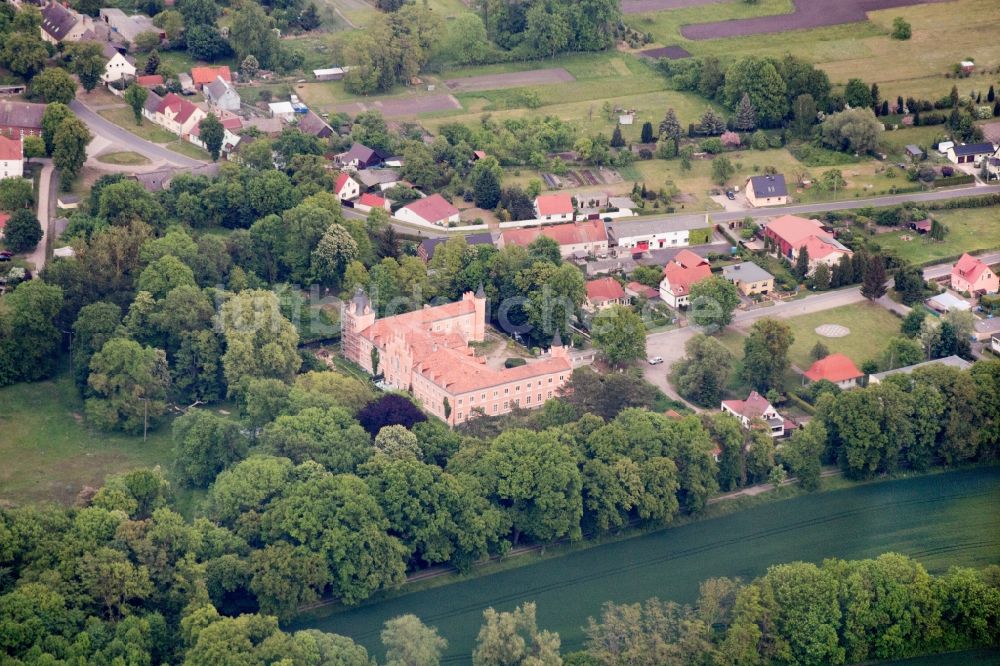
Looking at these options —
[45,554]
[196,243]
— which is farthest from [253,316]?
[45,554]

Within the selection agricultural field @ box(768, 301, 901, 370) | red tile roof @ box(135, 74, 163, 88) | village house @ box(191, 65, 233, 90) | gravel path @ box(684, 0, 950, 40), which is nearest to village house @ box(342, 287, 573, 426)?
agricultural field @ box(768, 301, 901, 370)

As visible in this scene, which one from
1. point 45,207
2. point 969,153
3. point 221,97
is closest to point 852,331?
point 969,153

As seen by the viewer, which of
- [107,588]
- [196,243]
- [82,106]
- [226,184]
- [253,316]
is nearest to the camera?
[107,588]

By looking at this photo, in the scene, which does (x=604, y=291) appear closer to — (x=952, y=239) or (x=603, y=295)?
(x=603, y=295)

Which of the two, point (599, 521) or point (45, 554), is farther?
point (599, 521)

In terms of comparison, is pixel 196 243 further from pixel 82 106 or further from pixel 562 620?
pixel 562 620

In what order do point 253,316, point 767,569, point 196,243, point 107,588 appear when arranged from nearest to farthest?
point 107,588 → point 767,569 → point 253,316 → point 196,243

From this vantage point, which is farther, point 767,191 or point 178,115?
point 178,115
